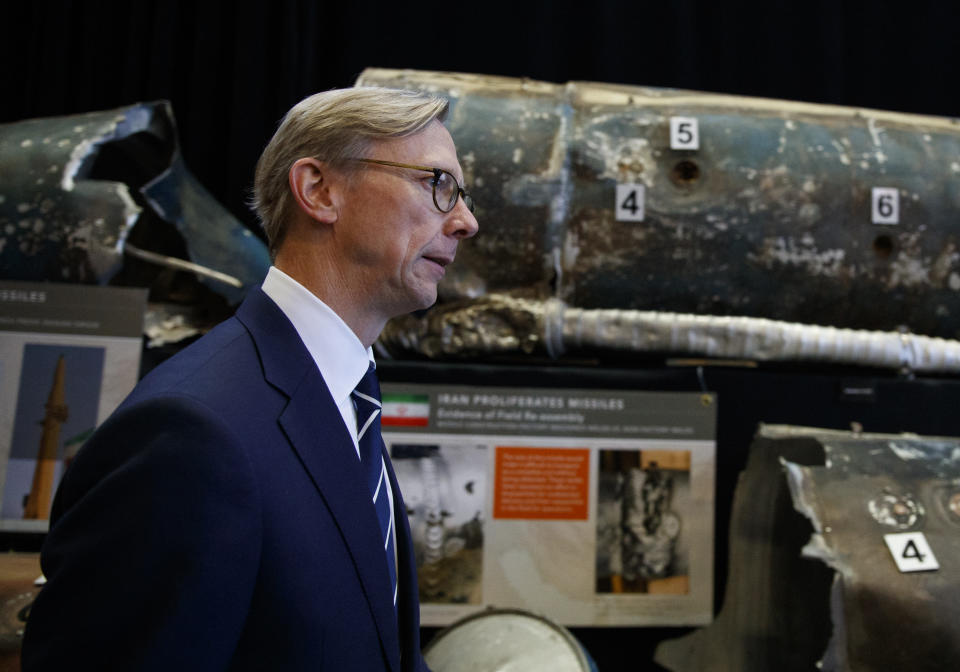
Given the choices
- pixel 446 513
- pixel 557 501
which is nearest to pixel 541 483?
pixel 557 501

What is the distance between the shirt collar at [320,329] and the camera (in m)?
0.82

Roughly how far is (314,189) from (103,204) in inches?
52.0

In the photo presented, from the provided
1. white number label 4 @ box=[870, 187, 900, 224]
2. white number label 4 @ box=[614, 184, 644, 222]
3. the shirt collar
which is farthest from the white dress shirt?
white number label 4 @ box=[870, 187, 900, 224]

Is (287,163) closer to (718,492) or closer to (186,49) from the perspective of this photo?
(718,492)

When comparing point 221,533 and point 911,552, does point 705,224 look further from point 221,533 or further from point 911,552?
point 221,533

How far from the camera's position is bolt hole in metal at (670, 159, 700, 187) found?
199 centimetres

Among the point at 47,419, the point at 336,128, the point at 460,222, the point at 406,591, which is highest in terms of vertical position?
the point at 336,128

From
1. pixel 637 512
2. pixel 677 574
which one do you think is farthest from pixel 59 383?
pixel 677 574

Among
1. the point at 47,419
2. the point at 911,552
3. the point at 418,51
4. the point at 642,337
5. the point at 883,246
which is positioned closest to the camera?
the point at 911,552

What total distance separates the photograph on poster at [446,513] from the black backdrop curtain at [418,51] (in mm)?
1339

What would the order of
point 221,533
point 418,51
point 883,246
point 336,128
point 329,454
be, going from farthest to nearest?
point 418,51 < point 883,246 < point 336,128 < point 329,454 < point 221,533

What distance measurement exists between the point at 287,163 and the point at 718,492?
4.84 feet

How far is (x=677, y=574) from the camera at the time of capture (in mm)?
1862

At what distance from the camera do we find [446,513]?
6.00ft
